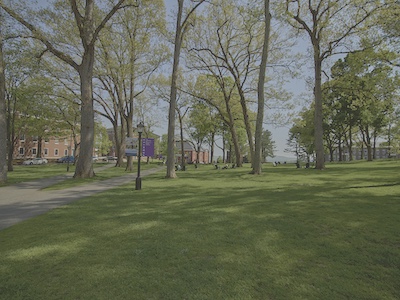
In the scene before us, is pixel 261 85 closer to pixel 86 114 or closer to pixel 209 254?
pixel 86 114

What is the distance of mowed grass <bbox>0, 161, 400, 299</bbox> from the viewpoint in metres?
3.18

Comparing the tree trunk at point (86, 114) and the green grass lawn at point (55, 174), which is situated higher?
the tree trunk at point (86, 114)

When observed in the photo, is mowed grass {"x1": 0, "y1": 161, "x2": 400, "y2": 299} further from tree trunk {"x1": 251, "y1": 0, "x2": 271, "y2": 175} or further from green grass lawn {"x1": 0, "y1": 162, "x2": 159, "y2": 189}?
tree trunk {"x1": 251, "y1": 0, "x2": 271, "y2": 175}

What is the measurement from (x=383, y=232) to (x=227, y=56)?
82.5 ft

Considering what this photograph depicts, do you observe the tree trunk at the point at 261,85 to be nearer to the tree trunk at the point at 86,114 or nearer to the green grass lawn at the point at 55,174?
the green grass lawn at the point at 55,174

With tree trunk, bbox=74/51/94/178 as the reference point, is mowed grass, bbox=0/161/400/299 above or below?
below

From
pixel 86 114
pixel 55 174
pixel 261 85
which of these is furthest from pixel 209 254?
pixel 55 174

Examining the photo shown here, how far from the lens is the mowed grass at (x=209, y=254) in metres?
3.18

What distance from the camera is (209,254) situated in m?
4.20

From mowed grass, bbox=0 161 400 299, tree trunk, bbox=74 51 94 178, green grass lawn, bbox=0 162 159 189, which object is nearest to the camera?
mowed grass, bbox=0 161 400 299


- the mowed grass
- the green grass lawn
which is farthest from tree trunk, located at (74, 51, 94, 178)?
the mowed grass

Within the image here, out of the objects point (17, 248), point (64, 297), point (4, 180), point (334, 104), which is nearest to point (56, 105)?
point (4, 180)

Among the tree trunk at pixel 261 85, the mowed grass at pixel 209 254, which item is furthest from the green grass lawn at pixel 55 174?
the tree trunk at pixel 261 85

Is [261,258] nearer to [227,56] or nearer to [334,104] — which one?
[227,56]
